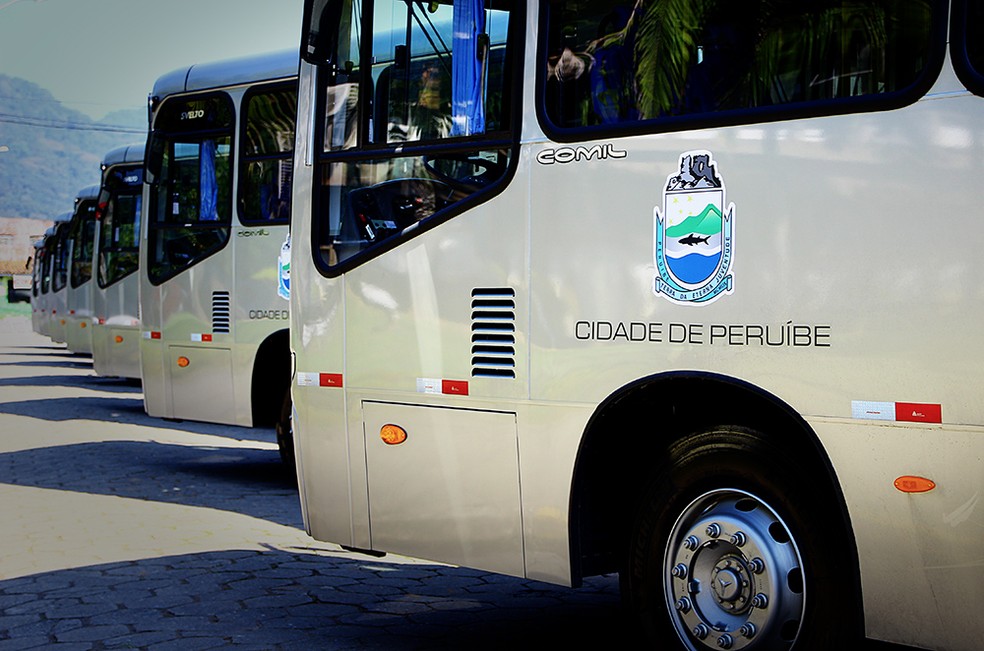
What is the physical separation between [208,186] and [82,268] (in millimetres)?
15111

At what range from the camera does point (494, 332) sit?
5.70 metres

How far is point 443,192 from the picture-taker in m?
5.97

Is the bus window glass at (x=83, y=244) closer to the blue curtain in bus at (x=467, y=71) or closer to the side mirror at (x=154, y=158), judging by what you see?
the side mirror at (x=154, y=158)

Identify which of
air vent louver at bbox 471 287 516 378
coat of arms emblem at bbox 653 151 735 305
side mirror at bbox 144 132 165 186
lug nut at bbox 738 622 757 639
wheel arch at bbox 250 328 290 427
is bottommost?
lug nut at bbox 738 622 757 639

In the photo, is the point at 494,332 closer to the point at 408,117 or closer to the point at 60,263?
the point at 408,117

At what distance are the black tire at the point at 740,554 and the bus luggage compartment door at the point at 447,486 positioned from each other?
602mm

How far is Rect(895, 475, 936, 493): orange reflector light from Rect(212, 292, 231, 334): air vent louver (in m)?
8.50

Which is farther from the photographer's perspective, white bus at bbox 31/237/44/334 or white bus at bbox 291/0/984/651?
white bus at bbox 31/237/44/334

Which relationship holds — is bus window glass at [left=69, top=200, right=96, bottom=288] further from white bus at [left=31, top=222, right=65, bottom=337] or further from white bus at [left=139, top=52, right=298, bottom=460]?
white bus at [left=139, top=52, right=298, bottom=460]

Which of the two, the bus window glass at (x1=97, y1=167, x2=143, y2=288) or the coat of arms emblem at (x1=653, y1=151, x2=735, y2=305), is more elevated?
the bus window glass at (x1=97, y1=167, x2=143, y2=288)

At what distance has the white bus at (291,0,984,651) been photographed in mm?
4285

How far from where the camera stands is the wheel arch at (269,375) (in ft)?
38.3

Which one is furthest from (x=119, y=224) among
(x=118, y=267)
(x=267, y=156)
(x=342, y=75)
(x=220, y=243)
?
(x=342, y=75)

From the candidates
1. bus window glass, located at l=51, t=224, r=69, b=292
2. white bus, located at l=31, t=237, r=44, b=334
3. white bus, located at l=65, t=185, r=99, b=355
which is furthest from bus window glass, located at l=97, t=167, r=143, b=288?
white bus, located at l=31, t=237, r=44, b=334
